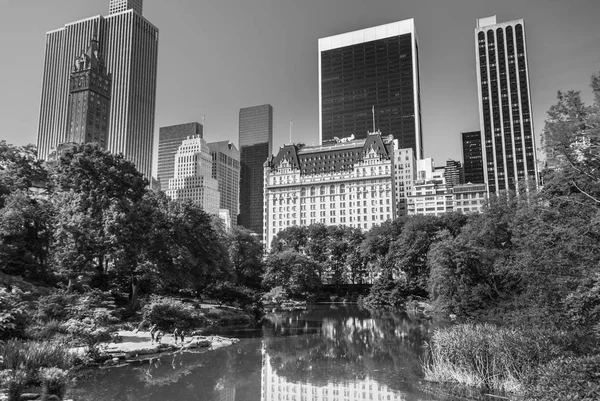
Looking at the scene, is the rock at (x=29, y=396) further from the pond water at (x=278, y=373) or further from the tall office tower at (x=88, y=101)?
the tall office tower at (x=88, y=101)

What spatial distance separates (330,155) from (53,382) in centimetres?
13407

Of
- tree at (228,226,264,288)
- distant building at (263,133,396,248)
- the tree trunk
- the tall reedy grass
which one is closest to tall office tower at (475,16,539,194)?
distant building at (263,133,396,248)

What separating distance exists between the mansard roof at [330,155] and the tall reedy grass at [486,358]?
394 feet

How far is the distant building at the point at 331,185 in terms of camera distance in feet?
449

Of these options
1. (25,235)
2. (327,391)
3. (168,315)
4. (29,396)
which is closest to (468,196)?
(168,315)

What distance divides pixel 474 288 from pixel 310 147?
123 m

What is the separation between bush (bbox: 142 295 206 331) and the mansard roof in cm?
11373

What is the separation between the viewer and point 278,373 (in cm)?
2545

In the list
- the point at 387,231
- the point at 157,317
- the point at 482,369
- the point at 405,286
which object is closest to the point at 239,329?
the point at 157,317

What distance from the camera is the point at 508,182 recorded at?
172m

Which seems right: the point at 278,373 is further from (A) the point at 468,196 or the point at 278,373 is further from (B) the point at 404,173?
(B) the point at 404,173

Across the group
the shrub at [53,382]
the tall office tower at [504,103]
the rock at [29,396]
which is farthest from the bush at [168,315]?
the tall office tower at [504,103]

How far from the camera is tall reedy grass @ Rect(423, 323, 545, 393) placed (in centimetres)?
1905

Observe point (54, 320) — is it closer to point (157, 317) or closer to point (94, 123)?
point (157, 317)
